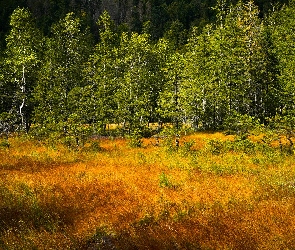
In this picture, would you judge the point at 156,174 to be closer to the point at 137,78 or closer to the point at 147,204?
the point at 147,204

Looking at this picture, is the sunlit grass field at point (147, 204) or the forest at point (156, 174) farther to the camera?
the forest at point (156, 174)

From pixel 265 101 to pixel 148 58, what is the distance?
21625 mm

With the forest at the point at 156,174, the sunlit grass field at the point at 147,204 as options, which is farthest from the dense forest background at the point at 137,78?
the sunlit grass field at the point at 147,204

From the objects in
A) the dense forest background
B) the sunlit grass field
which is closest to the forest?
the sunlit grass field

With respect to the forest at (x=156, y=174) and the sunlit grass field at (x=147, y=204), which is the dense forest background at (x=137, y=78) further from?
the sunlit grass field at (x=147, y=204)

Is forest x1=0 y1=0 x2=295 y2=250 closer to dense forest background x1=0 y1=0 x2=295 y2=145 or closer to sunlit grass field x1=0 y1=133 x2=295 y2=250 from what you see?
sunlit grass field x1=0 y1=133 x2=295 y2=250

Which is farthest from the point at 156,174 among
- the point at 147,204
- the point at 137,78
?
the point at 137,78

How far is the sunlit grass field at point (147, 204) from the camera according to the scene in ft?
23.5

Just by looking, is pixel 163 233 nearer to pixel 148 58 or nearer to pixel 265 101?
pixel 265 101

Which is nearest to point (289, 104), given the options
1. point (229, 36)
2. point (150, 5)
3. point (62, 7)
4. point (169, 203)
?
point (229, 36)

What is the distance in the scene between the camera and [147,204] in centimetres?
972

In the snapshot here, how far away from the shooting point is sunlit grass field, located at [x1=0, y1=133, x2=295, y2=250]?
716 centimetres

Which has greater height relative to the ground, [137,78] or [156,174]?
[137,78]

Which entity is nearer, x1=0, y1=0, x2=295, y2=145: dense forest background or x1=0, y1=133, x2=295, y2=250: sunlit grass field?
x1=0, y1=133, x2=295, y2=250: sunlit grass field
